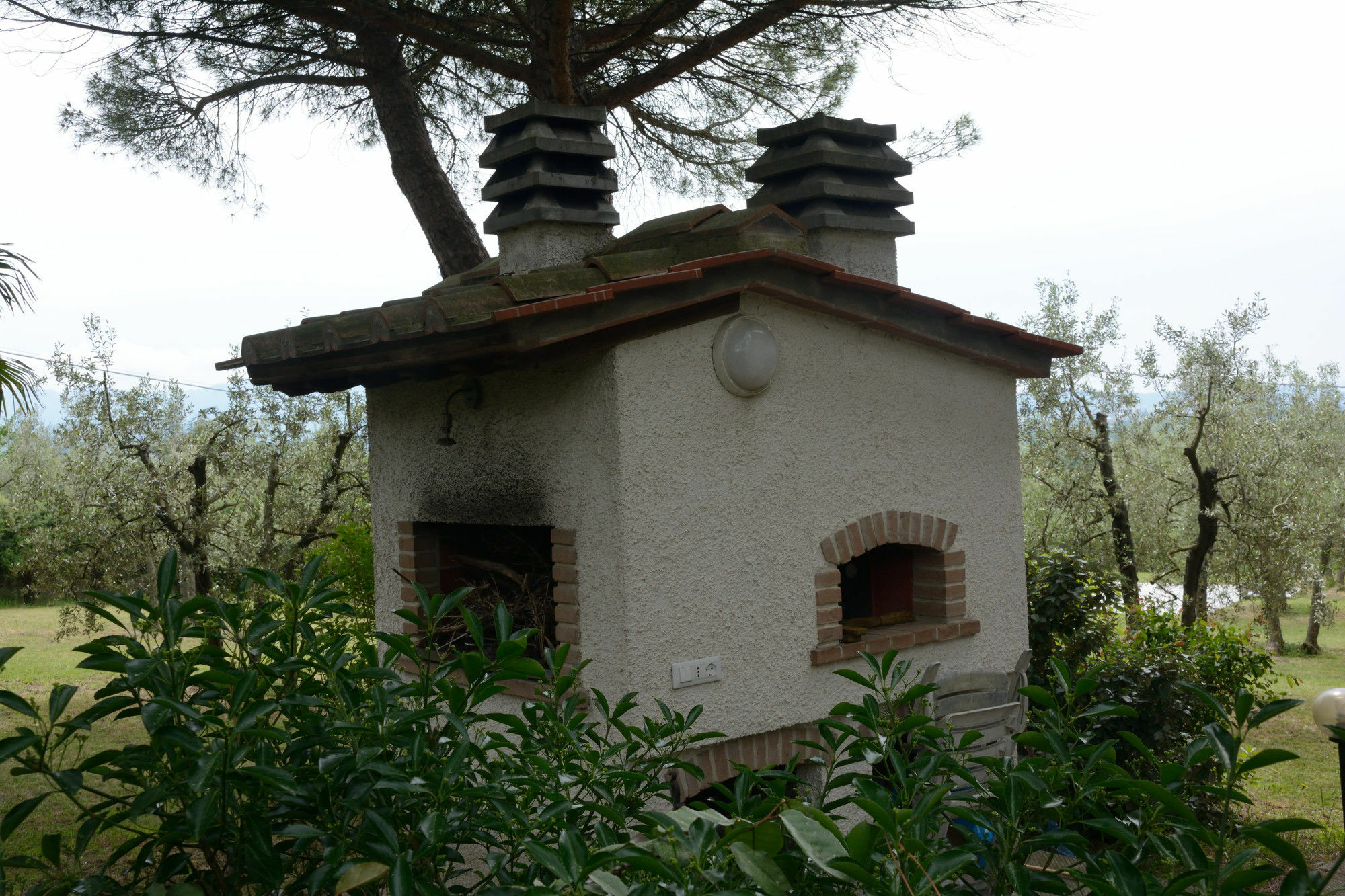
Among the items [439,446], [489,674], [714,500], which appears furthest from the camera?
[439,446]

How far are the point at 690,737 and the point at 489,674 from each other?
0.58 metres

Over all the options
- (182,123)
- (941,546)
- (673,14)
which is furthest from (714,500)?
(182,123)

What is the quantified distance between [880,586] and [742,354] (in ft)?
7.12

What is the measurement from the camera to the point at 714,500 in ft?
15.6

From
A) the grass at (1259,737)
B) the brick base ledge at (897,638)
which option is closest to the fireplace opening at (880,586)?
the brick base ledge at (897,638)

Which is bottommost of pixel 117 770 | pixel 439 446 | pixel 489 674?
pixel 117 770

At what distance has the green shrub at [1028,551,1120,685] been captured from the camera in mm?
7766

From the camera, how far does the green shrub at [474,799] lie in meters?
1.48

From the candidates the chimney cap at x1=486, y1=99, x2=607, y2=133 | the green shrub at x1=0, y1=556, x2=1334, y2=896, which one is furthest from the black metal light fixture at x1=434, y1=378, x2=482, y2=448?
the green shrub at x1=0, y1=556, x2=1334, y2=896

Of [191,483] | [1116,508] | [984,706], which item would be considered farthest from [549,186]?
[1116,508]

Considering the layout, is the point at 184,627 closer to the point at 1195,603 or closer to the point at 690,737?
the point at 690,737

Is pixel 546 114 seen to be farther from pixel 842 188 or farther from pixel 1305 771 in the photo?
pixel 1305 771

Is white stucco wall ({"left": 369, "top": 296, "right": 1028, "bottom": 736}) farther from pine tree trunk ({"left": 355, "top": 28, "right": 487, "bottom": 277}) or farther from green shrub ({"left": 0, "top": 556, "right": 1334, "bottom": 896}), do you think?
pine tree trunk ({"left": 355, "top": 28, "right": 487, "bottom": 277})

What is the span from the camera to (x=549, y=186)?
5.64 metres
